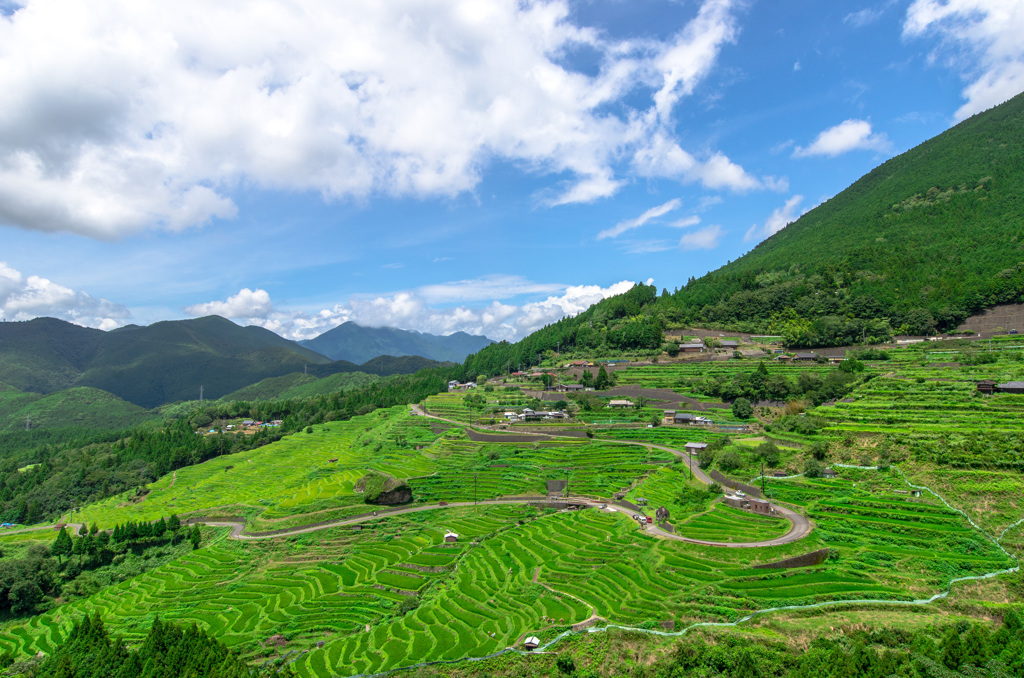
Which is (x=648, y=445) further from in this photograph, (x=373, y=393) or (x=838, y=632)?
A: (x=373, y=393)

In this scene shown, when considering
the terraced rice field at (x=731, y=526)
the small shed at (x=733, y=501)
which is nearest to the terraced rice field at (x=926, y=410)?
the small shed at (x=733, y=501)

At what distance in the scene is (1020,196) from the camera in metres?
104

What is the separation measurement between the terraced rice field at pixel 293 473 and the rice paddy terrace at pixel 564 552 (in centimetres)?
83

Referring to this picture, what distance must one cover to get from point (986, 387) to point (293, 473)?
8518cm

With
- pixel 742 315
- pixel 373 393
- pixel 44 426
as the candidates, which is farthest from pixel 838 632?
pixel 44 426

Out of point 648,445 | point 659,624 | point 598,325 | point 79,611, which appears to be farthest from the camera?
point 598,325

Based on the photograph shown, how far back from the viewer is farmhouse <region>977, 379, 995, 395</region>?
165 feet

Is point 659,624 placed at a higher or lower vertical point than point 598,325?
lower

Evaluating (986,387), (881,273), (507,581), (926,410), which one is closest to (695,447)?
(926,410)

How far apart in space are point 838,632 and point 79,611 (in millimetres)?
57289

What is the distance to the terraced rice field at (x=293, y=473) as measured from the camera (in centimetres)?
5997

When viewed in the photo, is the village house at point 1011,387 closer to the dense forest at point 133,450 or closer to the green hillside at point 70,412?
the dense forest at point 133,450

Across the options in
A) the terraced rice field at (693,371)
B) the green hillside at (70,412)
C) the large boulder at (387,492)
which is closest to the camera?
the large boulder at (387,492)

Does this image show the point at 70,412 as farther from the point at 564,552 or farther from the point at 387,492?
the point at 564,552
